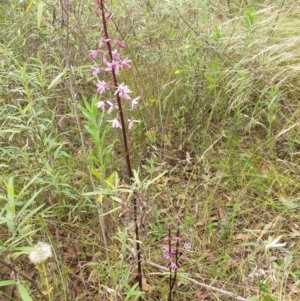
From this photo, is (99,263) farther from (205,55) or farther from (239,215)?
(205,55)

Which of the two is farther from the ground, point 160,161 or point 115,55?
point 115,55

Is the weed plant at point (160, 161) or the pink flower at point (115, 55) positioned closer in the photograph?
the pink flower at point (115, 55)

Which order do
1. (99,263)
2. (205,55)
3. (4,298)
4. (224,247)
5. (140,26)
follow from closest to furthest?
→ (4,298) < (99,263) < (224,247) < (205,55) < (140,26)

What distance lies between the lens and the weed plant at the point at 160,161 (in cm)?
171

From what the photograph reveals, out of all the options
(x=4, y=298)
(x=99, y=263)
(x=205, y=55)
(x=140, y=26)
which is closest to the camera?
(x=4, y=298)

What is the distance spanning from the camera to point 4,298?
171 cm

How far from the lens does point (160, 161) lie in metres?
2.45

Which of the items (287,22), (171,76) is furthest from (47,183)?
(287,22)

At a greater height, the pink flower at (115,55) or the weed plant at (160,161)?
the pink flower at (115,55)

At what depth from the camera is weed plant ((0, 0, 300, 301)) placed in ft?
5.62

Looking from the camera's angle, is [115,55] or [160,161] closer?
[115,55]

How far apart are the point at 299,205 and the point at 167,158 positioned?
32.6 inches

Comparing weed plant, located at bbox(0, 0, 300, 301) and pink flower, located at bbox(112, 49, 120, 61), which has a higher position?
pink flower, located at bbox(112, 49, 120, 61)

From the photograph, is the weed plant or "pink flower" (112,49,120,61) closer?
"pink flower" (112,49,120,61)
